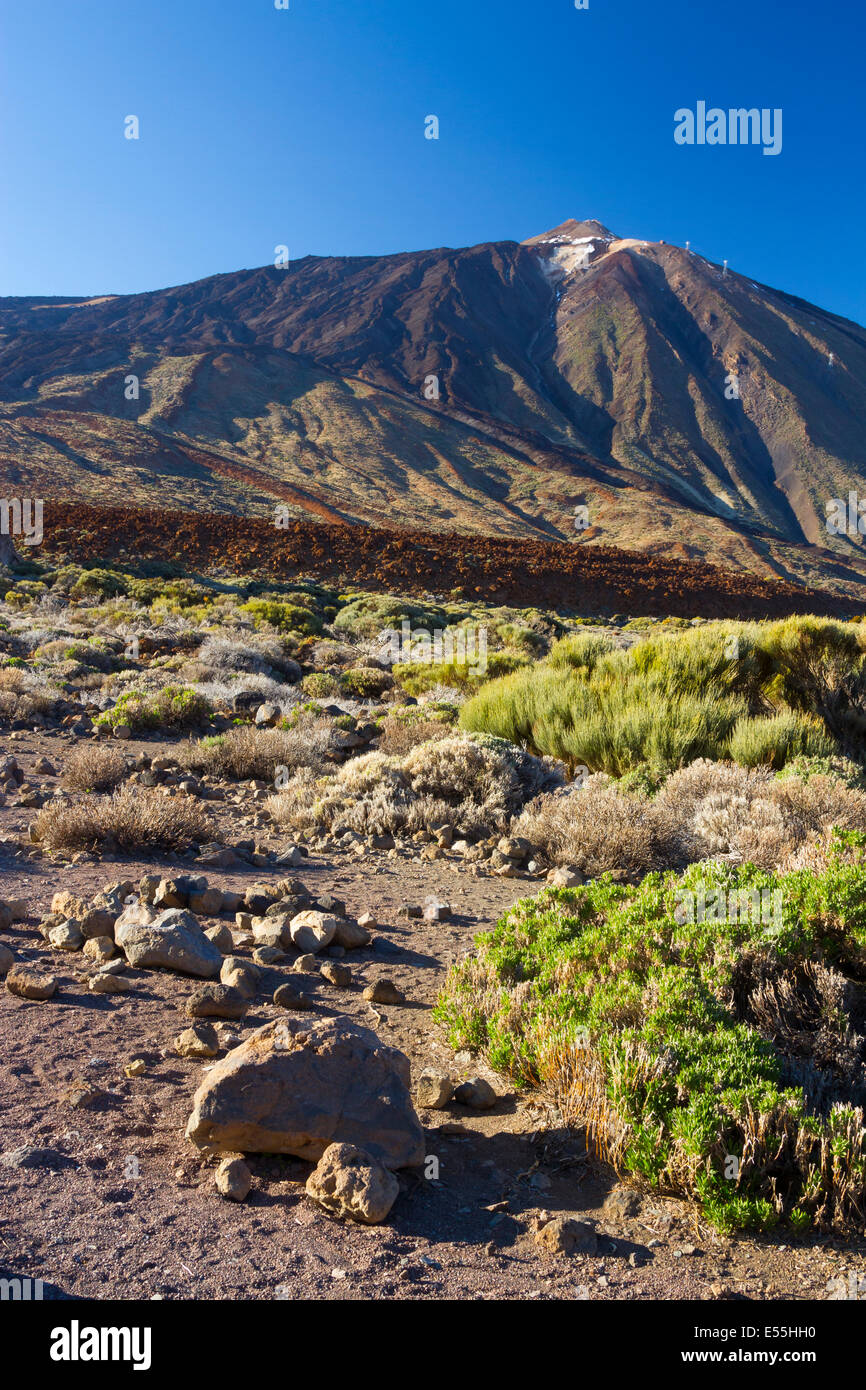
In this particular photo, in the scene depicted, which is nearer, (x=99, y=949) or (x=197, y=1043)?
(x=197, y=1043)

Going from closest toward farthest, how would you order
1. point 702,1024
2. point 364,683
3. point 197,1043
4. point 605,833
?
1. point 702,1024
2. point 197,1043
3. point 605,833
4. point 364,683

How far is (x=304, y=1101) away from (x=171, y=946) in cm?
142

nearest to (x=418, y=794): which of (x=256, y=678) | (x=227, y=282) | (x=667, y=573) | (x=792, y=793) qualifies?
(x=792, y=793)

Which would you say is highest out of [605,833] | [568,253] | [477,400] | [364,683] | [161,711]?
[568,253]

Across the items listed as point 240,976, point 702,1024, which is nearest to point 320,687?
point 240,976

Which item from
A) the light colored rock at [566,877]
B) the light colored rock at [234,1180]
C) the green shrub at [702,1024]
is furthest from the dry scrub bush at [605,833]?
the light colored rock at [234,1180]

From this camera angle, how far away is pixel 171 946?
12.1 ft

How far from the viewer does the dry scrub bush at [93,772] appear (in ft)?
22.4

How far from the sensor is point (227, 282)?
140500 mm

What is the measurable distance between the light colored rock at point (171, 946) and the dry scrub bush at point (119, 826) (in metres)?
1.60

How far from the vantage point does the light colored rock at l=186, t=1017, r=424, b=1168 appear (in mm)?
2434

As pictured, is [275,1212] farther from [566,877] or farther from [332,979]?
[566,877]
